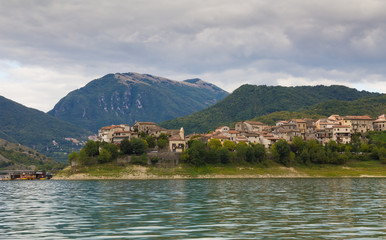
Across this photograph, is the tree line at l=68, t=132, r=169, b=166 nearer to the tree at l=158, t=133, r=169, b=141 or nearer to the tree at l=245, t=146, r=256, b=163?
the tree at l=158, t=133, r=169, b=141

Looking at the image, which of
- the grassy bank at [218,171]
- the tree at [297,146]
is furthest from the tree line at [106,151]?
the tree at [297,146]

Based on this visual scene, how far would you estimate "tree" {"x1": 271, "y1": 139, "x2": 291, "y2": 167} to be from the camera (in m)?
171

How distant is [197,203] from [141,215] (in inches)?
563

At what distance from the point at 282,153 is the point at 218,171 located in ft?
103

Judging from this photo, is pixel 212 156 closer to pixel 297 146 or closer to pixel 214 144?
pixel 214 144

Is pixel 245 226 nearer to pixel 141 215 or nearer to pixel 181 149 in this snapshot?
pixel 141 215

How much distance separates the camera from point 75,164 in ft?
550

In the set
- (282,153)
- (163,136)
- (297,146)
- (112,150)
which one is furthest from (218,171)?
(297,146)

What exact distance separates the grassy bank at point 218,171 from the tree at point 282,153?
473cm

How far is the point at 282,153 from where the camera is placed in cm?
17175

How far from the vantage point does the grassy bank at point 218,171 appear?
156 meters

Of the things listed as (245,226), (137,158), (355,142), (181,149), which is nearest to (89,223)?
(245,226)

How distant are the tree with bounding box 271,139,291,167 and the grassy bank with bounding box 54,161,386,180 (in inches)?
186

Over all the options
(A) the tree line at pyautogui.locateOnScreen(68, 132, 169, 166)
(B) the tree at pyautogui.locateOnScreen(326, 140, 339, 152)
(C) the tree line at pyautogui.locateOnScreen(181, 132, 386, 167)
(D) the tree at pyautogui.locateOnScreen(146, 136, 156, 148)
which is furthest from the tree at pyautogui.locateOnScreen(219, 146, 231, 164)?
(B) the tree at pyautogui.locateOnScreen(326, 140, 339, 152)
